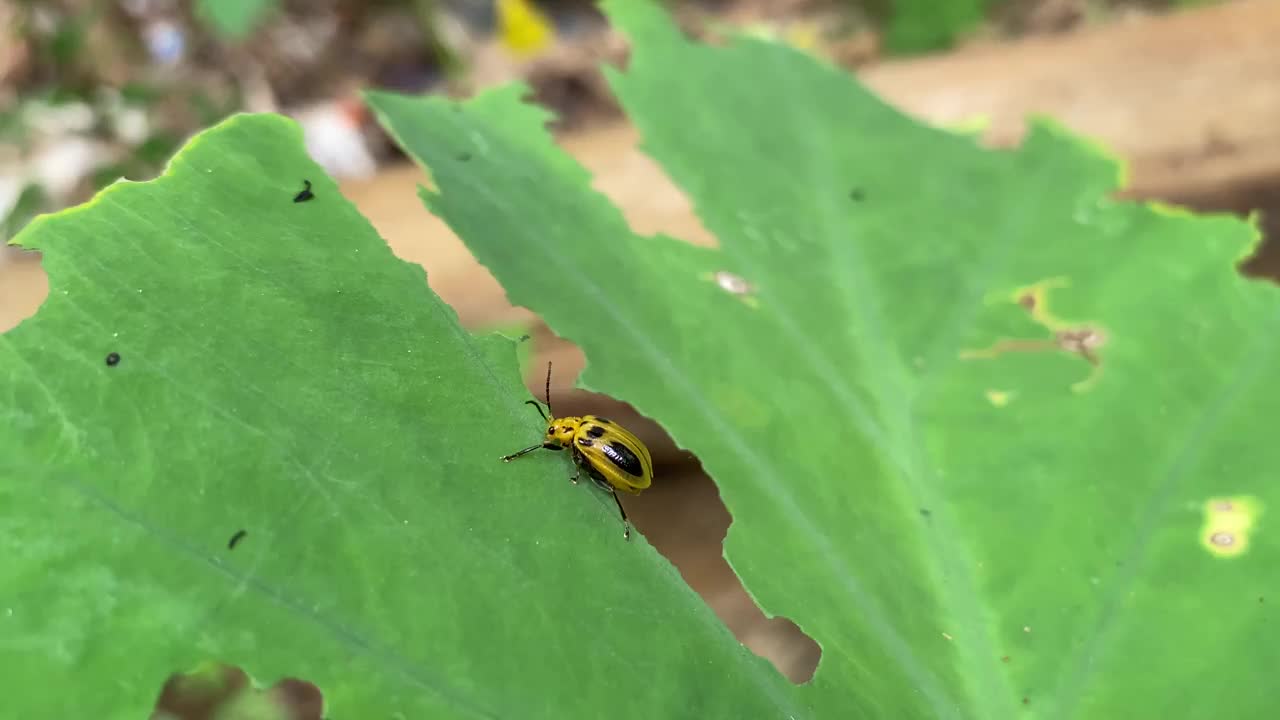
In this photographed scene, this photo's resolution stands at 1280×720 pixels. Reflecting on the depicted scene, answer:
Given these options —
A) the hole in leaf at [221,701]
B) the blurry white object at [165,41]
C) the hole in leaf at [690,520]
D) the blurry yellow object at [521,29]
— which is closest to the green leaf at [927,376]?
the hole in leaf at [690,520]

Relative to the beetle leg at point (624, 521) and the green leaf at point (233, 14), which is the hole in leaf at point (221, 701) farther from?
the green leaf at point (233, 14)

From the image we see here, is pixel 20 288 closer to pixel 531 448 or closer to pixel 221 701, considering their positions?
pixel 221 701

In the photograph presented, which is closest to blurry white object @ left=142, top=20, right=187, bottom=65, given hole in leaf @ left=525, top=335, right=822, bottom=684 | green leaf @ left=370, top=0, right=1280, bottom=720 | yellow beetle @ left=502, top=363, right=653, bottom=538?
hole in leaf @ left=525, top=335, right=822, bottom=684

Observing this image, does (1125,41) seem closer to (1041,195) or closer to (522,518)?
(1041,195)

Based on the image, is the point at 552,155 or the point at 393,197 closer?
the point at 552,155

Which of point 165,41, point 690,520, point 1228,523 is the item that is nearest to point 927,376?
point 1228,523

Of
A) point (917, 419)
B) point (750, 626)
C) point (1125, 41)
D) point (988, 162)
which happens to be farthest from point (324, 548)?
point (1125, 41)

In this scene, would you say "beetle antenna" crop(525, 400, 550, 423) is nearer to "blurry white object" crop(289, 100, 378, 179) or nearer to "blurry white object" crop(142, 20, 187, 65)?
"blurry white object" crop(289, 100, 378, 179)
